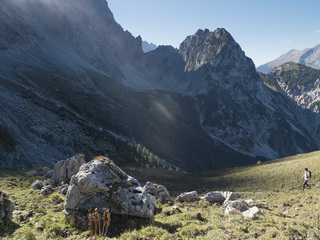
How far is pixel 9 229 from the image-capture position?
1129 cm

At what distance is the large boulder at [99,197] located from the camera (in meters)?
12.5

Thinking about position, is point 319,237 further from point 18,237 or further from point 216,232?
point 18,237

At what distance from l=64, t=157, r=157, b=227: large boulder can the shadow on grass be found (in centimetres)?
270

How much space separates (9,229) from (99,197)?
508cm

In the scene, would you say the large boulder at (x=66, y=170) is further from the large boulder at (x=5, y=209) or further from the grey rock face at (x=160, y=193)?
the large boulder at (x=5, y=209)

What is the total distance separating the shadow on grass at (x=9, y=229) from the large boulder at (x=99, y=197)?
2.70m

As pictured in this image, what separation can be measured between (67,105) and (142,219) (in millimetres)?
146731

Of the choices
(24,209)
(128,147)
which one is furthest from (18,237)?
(128,147)

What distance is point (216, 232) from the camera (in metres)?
11.3

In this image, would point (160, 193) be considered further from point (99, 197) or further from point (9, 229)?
point (9, 229)

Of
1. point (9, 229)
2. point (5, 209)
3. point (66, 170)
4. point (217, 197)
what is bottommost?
point (217, 197)

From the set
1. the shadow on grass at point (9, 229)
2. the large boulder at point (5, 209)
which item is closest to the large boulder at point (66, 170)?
the large boulder at point (5, 209)

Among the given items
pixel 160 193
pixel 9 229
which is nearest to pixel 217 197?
pixel 160 193

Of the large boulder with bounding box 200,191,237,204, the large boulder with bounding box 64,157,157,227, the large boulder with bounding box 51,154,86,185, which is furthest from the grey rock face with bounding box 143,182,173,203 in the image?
the large boulder with bounding box 51,154,86,185
